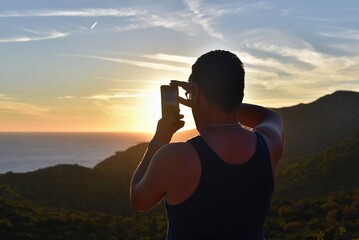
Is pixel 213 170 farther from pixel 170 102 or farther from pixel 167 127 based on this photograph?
pixel 170 102

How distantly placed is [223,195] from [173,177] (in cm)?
25

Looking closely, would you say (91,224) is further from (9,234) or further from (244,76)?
(244,76)

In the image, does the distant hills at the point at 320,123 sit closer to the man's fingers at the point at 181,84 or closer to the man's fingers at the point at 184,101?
the man's fingers at the point at 181,84

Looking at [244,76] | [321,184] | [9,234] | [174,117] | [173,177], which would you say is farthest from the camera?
[321,184]

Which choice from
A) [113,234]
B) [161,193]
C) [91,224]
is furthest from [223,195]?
[91,224]

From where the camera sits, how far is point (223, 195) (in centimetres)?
203

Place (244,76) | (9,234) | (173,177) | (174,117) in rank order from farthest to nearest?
(9,234), (174,117), (244,76), (173,177)

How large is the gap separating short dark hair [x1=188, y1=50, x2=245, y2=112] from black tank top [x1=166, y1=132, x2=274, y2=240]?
0.76 feet

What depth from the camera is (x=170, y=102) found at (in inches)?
97.8

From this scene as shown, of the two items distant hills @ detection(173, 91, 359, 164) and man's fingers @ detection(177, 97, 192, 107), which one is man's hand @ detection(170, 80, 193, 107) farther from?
distant hills @ detection(173, 91, 359, 164)

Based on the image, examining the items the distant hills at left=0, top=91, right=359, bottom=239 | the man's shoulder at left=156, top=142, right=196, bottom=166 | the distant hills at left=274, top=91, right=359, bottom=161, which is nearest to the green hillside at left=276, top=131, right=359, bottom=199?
the distant hills at left=0, top=91, right=359, bottom=239

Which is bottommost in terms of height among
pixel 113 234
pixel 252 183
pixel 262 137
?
pixel 113 234

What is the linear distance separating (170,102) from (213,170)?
2.03 ft

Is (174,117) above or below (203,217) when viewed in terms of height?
above
